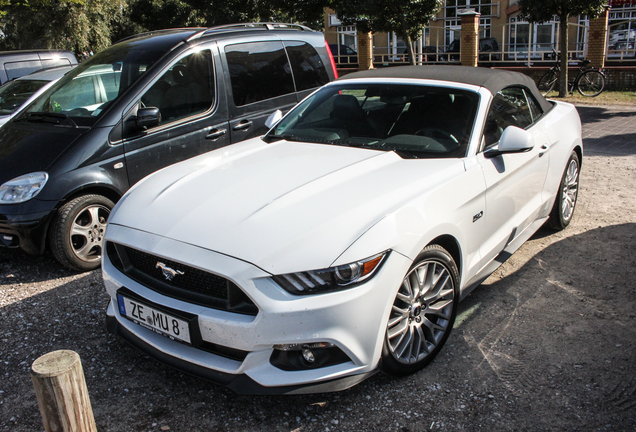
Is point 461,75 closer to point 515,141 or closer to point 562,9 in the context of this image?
point 515,141

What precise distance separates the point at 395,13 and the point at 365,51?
804cm

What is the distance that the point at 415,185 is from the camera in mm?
3098

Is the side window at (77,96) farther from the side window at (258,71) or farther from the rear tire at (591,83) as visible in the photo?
the rear tire at (591,83)

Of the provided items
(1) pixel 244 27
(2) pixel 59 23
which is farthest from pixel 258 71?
(2) pixel 59 23

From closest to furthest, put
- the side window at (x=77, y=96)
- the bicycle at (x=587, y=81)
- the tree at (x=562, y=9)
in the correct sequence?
1. the side window at (x=77, y=96)
2. the tree at (x=562, y=9)
3. the bicycle at (x=587, y=81)

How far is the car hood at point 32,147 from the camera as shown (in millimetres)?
4391

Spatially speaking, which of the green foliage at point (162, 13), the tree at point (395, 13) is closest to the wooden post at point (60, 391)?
the tree at point (395, 13)

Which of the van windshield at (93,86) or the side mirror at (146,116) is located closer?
the side mirror at (146,116)

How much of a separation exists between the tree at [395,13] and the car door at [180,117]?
36.7 ft

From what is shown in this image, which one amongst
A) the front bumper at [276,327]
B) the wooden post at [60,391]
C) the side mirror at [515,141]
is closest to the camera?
the wooden post at [60,391]

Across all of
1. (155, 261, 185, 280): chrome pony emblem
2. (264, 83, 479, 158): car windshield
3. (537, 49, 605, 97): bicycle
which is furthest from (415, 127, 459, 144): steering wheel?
(537, 49, 605, 97): bicycle

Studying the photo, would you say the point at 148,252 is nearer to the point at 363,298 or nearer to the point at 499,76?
the point at 363,298

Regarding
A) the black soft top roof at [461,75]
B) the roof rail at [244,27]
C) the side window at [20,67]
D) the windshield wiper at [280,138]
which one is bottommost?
the windshield wiper at [280,138]

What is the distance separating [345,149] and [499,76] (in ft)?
4.60
